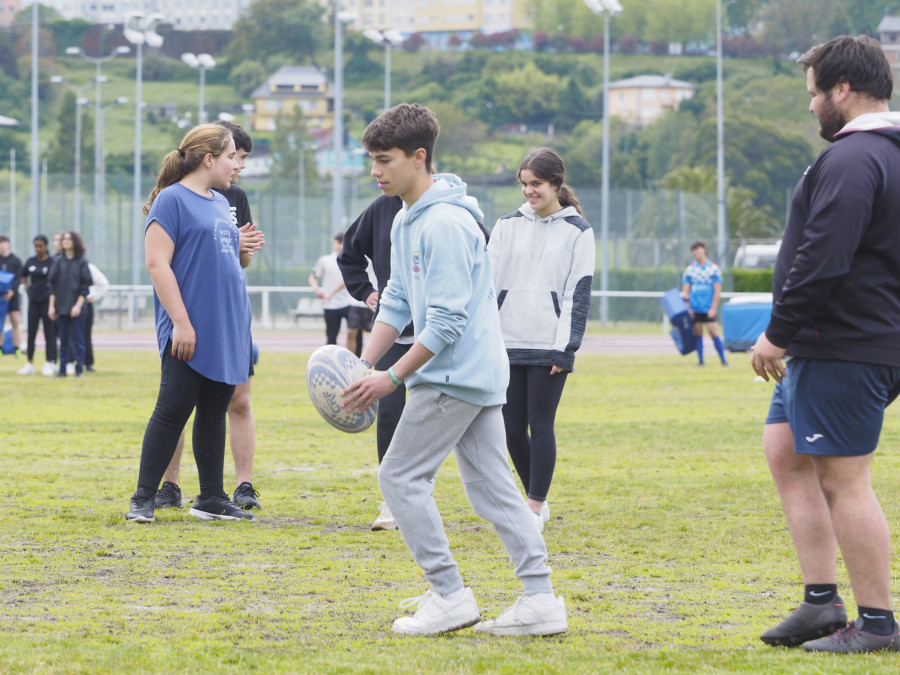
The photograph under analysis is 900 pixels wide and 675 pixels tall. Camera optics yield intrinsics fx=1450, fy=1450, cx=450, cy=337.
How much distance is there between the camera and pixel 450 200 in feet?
15.7

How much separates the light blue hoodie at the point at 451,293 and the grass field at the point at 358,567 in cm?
87

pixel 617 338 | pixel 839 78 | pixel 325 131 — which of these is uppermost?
pixel 325 131

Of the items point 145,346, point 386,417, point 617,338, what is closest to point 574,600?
point 386,417

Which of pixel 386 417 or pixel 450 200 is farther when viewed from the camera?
pixel 386 417

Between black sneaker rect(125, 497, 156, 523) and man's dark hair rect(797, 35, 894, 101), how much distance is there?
4.12 metres

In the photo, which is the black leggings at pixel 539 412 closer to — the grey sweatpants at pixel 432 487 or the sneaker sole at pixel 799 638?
the grey sweatpants at pixel 432 487

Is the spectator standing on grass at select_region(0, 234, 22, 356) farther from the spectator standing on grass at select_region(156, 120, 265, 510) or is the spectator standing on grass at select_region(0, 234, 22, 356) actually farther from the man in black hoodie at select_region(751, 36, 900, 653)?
the man in black hoodie at select_region(751, 36, 900, 653)

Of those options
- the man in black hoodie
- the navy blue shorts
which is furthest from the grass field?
the navy blue shorts

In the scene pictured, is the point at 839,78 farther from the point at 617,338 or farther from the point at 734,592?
the point at 617,338

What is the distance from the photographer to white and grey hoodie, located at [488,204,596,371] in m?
7.19

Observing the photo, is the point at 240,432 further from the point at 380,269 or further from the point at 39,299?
the point at 39,299

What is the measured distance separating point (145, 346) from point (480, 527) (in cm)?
2270

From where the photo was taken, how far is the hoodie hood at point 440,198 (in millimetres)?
4766

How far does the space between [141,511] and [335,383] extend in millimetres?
2529
